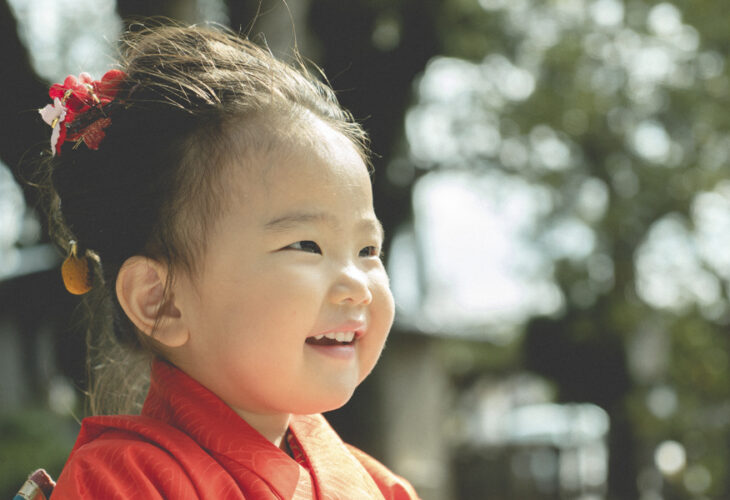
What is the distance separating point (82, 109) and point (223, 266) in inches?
17.0

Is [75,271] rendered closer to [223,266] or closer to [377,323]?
[223,266]

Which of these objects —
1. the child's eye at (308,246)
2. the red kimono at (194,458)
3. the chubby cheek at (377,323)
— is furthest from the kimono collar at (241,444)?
the child's eye at (308,246)

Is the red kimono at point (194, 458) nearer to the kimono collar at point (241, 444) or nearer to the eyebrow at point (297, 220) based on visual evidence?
the kimono collar at point (241, 444)

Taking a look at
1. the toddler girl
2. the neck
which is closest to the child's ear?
the toddler girl

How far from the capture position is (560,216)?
1005cm

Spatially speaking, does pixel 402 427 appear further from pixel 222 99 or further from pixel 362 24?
pixel 222 99

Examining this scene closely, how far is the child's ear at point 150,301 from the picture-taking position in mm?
1359

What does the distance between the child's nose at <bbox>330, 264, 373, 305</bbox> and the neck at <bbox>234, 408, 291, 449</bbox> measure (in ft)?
0.89

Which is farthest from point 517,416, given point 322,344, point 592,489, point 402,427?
point 322,344

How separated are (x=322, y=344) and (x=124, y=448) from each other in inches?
13.3

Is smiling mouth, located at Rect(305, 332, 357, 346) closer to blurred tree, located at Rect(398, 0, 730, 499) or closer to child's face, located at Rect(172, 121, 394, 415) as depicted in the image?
child's face, located at Rect(172, 121, 394, 415)

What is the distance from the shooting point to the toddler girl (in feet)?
4.17

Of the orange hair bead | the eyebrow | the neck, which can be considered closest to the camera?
the eyebrow

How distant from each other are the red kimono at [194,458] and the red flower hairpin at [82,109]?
415 millimetres
